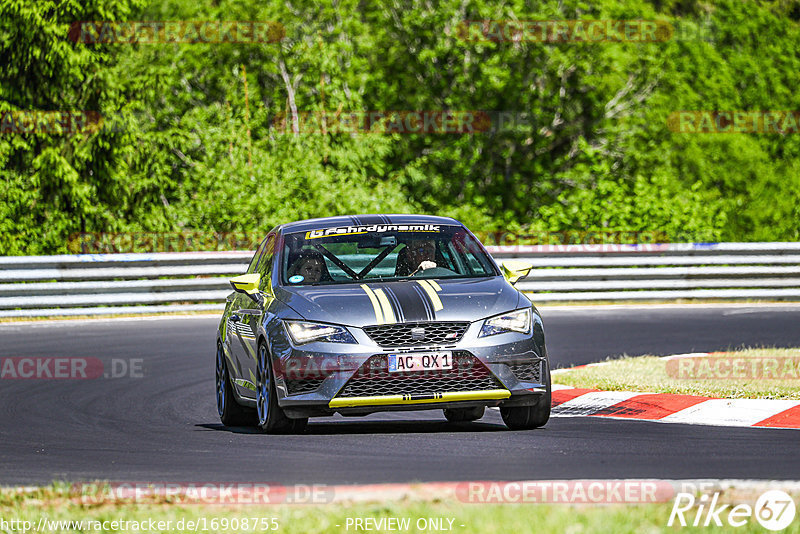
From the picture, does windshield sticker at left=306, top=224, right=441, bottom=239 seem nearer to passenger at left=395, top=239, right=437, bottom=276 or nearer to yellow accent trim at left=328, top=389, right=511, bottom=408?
passenger at left=395, top=239, right=437, bottom=276

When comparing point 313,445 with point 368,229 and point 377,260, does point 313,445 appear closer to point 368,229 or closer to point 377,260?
point 377,260

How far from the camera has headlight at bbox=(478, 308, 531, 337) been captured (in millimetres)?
9039

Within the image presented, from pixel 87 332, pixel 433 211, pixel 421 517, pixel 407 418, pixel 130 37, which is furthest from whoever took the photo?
pixel 433 211

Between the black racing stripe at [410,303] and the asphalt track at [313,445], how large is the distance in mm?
782

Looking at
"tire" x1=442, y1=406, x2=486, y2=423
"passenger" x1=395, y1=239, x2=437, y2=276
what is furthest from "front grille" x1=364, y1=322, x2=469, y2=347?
"tire" x1=442, y1=406, x2=486, y2=423

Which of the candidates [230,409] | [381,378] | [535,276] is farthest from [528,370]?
[535,276]

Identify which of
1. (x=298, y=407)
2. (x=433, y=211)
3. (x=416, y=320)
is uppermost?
(x=416, y=320)

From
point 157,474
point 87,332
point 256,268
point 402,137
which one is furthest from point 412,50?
point 157,474

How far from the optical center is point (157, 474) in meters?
7.67

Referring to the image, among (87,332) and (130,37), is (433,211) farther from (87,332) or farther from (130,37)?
(87,332)

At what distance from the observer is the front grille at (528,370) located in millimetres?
9109

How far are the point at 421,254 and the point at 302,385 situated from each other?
1664 mm

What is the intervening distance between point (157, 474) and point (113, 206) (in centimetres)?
2054

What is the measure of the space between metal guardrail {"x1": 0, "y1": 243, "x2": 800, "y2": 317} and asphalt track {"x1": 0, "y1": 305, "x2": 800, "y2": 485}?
258 inches
